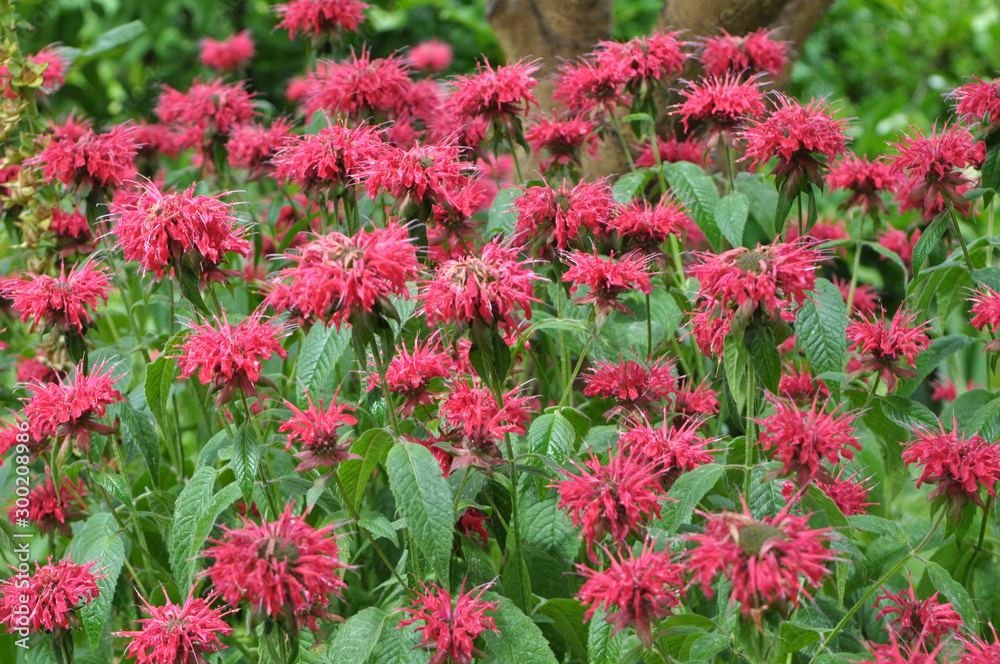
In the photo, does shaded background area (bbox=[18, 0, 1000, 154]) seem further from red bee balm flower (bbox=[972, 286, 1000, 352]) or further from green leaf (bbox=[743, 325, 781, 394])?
green leaf (bbox=[743, 325, 781, 394])

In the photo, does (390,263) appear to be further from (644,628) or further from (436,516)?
(644,628)

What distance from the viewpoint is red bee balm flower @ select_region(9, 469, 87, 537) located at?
52.8 inches

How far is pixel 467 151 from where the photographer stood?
143 centimetres

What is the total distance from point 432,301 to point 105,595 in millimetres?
596

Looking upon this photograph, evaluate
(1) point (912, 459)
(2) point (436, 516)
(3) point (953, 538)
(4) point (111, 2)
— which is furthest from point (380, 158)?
(4) point (111, 2)

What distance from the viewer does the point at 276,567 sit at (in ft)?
2.56

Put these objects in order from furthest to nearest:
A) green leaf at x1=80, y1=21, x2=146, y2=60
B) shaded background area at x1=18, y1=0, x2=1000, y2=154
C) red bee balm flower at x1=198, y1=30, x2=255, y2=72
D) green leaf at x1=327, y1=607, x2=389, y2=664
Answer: shaded background area at x1=18, y1=0, x2=1000, y2=154 < red bee balm flower at x1=198, y1=30, x2=255, y2=72 < green leaf at x1=80, y1=21, x2=146, y2=60 < green leaf at x1=327, y1=607, x2=389, y2=664

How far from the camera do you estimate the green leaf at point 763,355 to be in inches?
33.9

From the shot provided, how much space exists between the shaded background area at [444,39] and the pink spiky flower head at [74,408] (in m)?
2.40

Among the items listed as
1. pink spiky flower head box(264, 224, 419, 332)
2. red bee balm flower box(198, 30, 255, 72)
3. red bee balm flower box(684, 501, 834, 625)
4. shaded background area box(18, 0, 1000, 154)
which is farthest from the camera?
shaded background area box(18, 0, 1000, 154)

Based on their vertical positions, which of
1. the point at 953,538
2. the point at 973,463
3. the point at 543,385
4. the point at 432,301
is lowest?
the point at 953,538

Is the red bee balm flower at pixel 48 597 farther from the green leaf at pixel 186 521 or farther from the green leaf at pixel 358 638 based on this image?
the green leaf at pixel 358 638

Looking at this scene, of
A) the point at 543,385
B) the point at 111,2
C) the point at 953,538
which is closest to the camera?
the point at 953,538

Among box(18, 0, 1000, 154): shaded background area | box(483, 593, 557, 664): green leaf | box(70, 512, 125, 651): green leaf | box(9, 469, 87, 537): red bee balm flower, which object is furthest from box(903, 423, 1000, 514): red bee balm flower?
box(18, 0, 1000, 154): shaded background area
